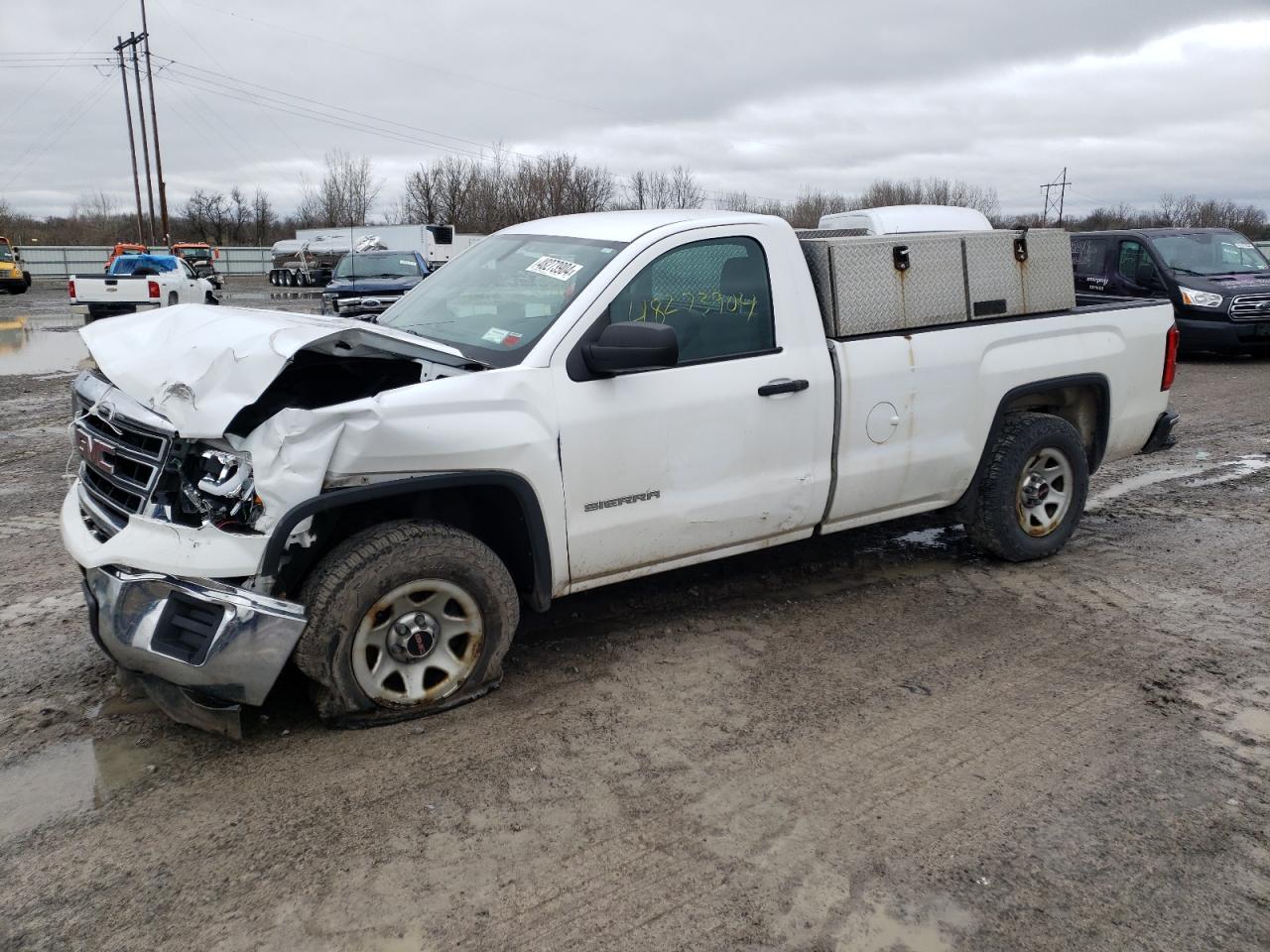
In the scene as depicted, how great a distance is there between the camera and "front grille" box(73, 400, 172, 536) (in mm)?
3689

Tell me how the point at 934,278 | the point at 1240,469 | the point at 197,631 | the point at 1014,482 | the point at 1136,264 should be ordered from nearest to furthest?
1. the point at 197,631
2. the point at 934,278
3. the point at 1014,482
4. the point at 1240,469
5. the point at 1136,264

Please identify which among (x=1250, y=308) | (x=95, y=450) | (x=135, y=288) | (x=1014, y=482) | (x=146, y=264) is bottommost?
(x=1014, y=482)

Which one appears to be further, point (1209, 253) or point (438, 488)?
point (1209, 253)

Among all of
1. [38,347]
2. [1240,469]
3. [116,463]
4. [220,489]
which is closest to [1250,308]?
[1240,469]

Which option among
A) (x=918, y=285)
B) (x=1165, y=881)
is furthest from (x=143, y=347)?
(x=1165, y=881)

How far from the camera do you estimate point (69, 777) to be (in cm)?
352

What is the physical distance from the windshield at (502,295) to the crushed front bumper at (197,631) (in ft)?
4.48

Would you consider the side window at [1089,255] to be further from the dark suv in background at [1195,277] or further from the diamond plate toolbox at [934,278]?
the diamond plate toolbox at [934,278]

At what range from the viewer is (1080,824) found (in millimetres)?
3291

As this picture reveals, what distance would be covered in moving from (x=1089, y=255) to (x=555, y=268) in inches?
526

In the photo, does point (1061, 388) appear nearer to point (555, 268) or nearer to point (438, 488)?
point (555, 268)

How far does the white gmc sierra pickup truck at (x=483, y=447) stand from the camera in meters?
3.48

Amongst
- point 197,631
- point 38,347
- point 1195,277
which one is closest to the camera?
point 197,631

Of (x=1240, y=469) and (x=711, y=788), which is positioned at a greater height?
(x=1240, y=469)
